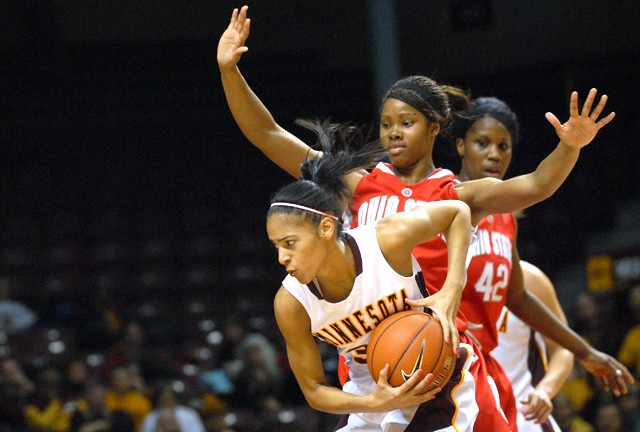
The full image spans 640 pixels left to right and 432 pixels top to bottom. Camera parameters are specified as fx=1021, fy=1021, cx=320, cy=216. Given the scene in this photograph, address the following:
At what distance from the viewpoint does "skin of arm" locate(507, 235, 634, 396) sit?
4191 mm

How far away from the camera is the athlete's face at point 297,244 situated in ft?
10.1

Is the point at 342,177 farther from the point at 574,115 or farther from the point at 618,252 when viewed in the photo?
the point at 618,252

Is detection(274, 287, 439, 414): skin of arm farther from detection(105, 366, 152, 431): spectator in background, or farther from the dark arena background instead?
the dark arena background

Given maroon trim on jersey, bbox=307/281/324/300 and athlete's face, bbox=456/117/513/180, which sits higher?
athlete's face, bbox=456/117/513/180

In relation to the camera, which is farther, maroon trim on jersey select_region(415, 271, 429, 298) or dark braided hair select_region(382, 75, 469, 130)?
dark braided hair select_region(382, 75, 469, 130)

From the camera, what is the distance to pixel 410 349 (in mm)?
2998

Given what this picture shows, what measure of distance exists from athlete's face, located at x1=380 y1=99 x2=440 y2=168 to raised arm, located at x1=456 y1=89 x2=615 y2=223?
227 mm

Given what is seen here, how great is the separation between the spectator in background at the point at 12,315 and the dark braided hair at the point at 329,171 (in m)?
7.19

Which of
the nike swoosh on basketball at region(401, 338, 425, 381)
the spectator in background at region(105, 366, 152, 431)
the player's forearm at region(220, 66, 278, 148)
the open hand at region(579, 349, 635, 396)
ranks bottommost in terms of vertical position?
the spectator in background at region(105, 366, 152, 431)

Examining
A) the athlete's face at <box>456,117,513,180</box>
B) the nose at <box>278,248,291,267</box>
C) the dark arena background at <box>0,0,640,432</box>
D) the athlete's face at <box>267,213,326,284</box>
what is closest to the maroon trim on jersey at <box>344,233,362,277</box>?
the athlete's face at <box>267,213,326,284</box>

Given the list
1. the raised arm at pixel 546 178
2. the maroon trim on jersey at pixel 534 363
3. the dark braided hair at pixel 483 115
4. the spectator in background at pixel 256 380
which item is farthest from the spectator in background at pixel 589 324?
the raised arm at pixel 546 178

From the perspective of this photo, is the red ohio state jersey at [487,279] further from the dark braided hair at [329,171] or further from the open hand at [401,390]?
the open hand at [401,390]

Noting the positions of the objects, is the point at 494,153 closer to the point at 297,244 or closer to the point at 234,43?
the point at 234,43

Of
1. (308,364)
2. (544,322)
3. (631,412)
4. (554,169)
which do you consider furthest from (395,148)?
(631,412)
